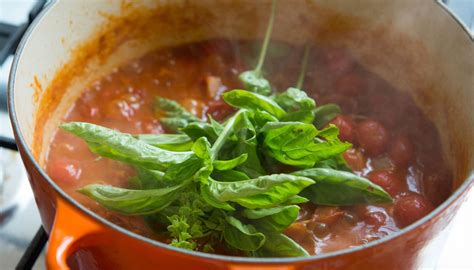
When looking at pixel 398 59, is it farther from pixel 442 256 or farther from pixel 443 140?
pixel 442 256

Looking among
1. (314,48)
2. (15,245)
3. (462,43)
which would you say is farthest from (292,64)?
(15,245)

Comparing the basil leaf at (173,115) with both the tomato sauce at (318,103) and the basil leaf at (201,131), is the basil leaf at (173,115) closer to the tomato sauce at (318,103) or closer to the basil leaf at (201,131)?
the tomato sauce at (318,103)

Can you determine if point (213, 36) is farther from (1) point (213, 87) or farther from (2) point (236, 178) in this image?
(2) point (236, 178)

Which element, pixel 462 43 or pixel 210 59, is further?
pixel 210 59

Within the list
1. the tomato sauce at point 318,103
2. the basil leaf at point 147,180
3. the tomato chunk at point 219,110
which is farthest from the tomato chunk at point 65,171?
the tomato chunk at point 219,110

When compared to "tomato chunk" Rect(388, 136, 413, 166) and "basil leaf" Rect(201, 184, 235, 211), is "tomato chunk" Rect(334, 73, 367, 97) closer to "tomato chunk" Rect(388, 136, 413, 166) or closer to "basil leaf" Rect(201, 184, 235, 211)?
"tomato chunk" Rect(388, 136, 413, 166)

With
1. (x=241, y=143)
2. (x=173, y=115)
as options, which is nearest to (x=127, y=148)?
(x=241, y=143)

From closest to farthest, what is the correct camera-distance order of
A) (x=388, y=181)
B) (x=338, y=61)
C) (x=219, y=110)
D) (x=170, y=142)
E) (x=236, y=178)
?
(x=236, y=178)
(x=170, y=142)
(x=388, y=181)
(x=219, y=110)
(x=338, y=61)
